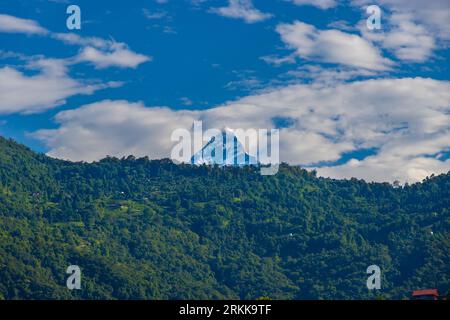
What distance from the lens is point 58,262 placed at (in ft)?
650

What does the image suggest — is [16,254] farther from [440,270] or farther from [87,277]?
[440,270]
